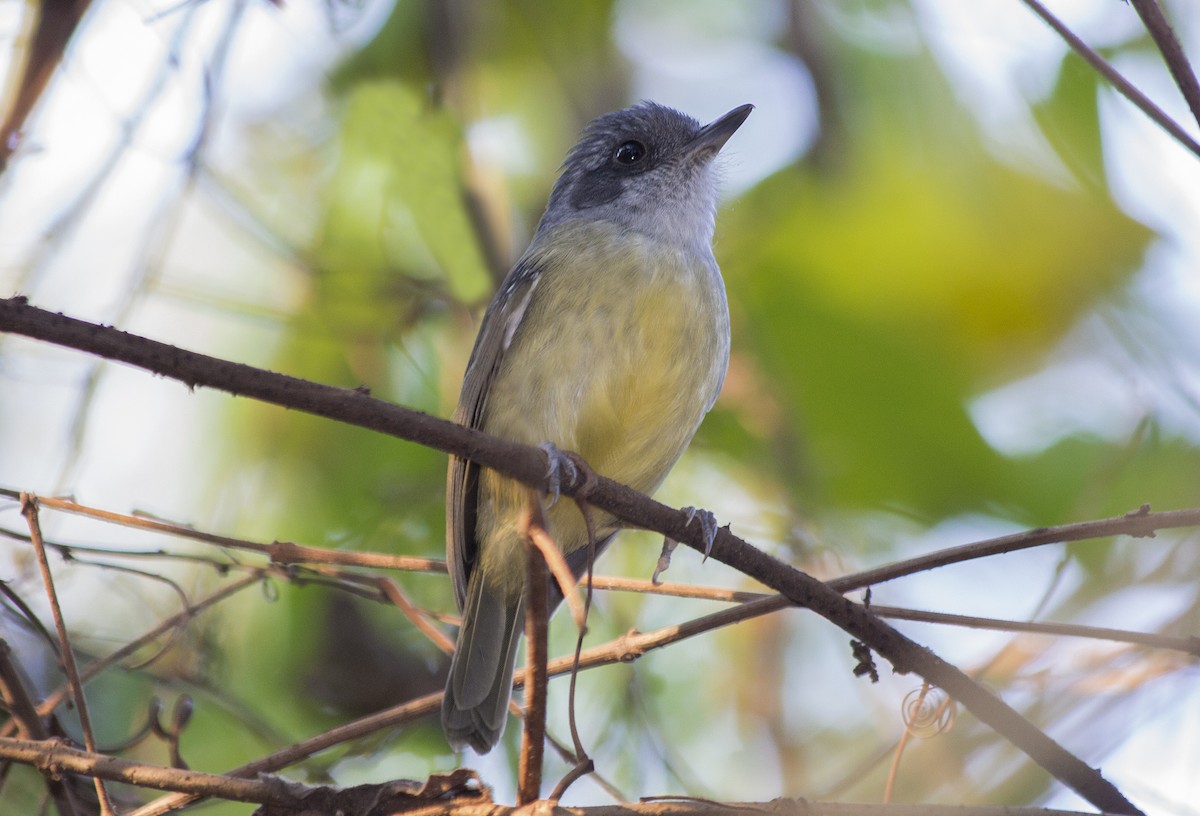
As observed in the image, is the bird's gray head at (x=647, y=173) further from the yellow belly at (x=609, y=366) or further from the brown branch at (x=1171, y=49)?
the brown branch at (x=1171, y=49)

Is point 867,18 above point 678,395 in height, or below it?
above

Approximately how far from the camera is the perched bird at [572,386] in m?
3.18

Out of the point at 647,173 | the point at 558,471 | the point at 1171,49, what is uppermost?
the point at 647,173

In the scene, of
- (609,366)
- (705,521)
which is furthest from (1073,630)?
(609,366)

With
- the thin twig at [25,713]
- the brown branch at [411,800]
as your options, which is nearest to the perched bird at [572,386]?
the thin twig at [25,713]

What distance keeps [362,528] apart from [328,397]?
7.46ft

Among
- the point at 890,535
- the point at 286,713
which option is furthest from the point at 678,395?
the point at 286,713

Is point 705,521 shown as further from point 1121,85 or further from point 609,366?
point 1121,85

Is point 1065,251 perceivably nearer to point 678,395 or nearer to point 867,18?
point 867,18

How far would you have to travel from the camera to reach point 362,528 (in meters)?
3.84

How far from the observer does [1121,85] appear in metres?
2.17

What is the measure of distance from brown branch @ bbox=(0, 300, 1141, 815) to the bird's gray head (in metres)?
1.72

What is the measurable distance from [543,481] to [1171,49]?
1219mm

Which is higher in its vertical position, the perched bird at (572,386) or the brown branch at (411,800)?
the perched bird at (572,386)
